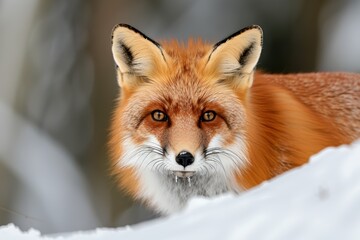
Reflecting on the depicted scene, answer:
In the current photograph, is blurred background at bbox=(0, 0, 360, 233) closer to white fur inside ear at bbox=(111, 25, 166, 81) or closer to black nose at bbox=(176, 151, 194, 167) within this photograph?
white fur inside ear at bbox=(111, 25, 166, 81)

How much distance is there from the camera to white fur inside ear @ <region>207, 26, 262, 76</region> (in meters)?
5.96

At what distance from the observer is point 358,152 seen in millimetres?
3342

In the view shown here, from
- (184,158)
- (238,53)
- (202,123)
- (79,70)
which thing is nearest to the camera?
(184,158)

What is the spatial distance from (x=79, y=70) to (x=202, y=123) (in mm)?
9470

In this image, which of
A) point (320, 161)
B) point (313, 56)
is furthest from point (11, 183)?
point (320, 161)

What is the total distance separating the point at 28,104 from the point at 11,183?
1.51 meters

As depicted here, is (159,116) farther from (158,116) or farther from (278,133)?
(278,133)

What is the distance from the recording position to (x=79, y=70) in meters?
14.9

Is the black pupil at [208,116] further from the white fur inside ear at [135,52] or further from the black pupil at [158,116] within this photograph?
the white fur inside ear at [135,52]

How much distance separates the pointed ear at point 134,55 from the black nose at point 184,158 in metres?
0.79

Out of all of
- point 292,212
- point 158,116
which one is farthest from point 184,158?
point 292,212

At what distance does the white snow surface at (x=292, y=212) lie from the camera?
3.05 metres

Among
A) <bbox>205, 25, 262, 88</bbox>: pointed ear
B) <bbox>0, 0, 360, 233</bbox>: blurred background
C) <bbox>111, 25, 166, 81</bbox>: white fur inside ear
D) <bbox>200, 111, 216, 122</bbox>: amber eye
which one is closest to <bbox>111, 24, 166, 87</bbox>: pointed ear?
<bbox>111, 25, 166, 81</bbox>: white fur inside ear

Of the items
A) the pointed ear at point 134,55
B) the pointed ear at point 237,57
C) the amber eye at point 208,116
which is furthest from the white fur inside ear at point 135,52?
the amber eye at point 208,116
